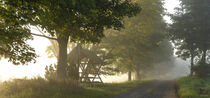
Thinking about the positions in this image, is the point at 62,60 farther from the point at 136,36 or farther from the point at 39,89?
the point at 136,36

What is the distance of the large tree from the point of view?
8.48 m

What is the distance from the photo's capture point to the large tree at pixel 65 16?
848cm

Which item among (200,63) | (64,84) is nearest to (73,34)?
(64,84)

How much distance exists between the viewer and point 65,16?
901 centimetres

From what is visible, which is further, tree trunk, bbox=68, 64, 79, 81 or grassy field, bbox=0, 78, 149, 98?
tree trunk, bbox=68, 64, 79, 81

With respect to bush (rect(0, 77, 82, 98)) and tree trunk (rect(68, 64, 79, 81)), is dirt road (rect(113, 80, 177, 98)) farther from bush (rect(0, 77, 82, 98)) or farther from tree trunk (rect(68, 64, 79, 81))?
tree trunk (rect(68, 64, 79, 81))

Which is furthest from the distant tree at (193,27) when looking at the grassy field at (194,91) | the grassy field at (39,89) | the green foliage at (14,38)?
the green foliage at (14,38)

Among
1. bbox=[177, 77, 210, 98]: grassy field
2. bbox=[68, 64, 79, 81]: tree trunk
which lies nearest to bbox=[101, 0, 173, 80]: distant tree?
bbox=[68, 64, 79, 81]: tree trunk

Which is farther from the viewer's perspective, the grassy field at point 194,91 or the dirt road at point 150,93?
the dirt road at point 150,93

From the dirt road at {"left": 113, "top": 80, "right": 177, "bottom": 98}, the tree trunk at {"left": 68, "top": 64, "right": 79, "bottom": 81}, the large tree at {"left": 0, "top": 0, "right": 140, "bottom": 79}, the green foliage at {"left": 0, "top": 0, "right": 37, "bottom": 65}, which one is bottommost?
the dirt road at {"left": 113, "top": 80, "right": 177, "bottom": 98}

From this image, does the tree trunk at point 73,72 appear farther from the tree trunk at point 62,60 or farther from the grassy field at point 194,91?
the grassy field at point 194,91

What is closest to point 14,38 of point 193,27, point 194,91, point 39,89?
point 39,89

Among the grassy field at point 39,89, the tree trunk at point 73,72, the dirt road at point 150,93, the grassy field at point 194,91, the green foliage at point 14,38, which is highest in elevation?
the green foliage at point 14,38

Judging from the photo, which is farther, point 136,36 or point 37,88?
point 136,36
